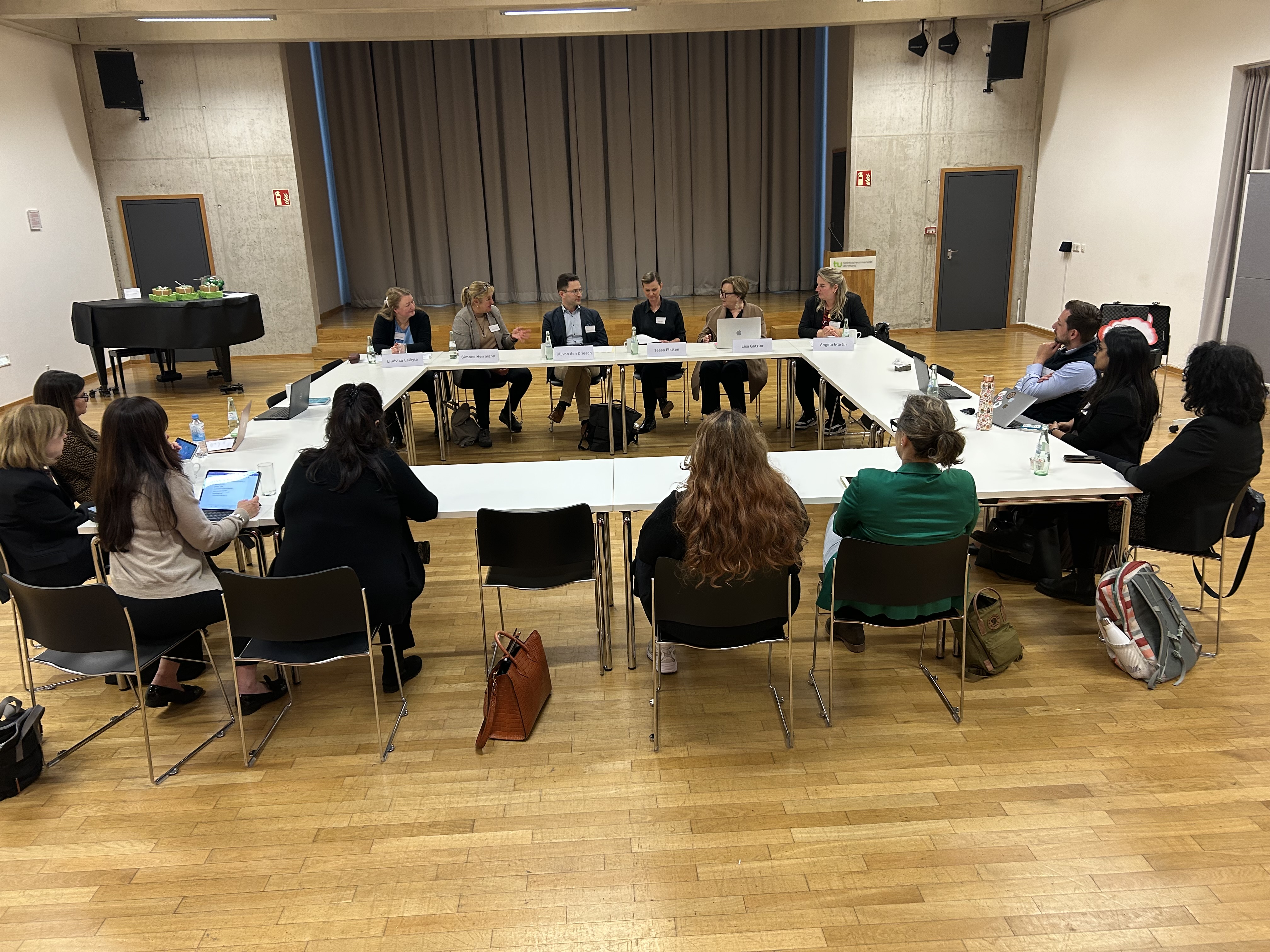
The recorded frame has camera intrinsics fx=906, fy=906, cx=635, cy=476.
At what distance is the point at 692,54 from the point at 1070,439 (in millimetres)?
10436

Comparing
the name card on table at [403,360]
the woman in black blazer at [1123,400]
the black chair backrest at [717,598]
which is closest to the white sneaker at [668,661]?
the black chair backrest at [717,598]

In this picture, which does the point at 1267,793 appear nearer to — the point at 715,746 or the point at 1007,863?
the point at 1007,863

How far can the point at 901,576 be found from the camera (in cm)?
297

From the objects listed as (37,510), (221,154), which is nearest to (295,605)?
(37,510)

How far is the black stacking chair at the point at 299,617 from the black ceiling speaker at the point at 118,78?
9.69 m

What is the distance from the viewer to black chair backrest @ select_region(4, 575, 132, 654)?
2773mm

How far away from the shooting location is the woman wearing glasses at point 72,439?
3.82 metres

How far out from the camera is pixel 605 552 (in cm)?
362

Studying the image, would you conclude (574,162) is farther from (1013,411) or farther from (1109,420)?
(1109,420)

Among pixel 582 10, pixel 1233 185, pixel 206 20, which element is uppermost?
pixel 206 20

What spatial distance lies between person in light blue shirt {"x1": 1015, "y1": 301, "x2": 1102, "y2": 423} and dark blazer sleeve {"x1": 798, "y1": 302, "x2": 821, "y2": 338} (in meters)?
2.56

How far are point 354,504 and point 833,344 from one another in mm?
4394

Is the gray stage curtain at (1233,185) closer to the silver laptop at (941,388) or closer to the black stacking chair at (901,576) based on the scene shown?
the silver laptop at (941,388)

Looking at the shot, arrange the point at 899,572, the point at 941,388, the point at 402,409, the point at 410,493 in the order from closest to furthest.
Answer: the point at 899,572
the point at 410,493
the point at 941,388
the point at 402,409
